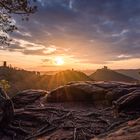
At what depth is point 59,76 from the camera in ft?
275

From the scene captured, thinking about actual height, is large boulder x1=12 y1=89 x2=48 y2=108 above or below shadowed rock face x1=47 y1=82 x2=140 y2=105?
below

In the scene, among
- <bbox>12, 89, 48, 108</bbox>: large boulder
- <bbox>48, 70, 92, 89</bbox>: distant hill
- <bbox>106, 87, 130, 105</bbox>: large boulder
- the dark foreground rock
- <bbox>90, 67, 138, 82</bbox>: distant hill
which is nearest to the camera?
the dark foreground rock

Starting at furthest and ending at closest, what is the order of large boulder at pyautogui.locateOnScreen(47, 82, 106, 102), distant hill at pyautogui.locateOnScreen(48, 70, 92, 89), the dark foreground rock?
distant hill at pyautogui.locateOnScreen(48, 70, 92, 89)
large boulder at pyautogui.locateOnScreen(47, 82, 106, 102)
the dark foreground rock

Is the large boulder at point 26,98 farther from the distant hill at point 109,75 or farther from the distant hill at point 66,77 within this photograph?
the distant hill at point 109,75

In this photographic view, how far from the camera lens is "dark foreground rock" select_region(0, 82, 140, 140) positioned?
16219mm

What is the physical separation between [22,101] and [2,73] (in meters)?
54.2

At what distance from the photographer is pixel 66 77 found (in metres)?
80.4

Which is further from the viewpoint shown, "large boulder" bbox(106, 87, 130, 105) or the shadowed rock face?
the shadowed rock face

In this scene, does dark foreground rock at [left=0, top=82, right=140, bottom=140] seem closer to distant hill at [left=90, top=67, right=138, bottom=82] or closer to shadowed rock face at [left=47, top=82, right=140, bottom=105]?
shadowed rock face at [left=47, top=82, right=140, bottom=105]

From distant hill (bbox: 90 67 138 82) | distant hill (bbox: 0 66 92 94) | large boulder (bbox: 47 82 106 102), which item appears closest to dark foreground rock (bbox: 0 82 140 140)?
large boulder (bbox: 47 82 106 102)

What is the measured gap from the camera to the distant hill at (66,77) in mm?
76675

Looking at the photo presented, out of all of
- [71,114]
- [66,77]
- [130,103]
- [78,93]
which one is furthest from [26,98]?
[66,77]

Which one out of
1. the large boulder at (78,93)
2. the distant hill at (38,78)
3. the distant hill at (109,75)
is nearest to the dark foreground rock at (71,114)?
the large boulder at (78,93)

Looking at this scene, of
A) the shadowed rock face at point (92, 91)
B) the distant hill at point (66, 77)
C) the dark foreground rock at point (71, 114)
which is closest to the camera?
the dark foreground rock at point (71, 114)
